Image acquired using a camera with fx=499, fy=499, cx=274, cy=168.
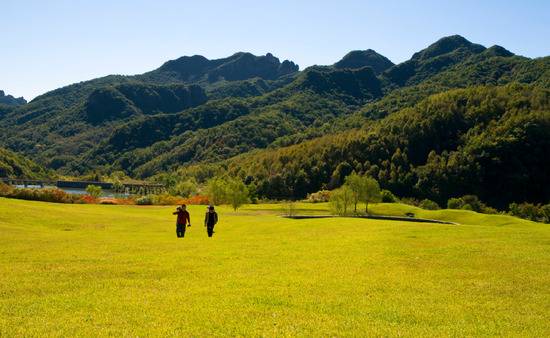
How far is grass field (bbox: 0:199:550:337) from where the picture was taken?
12.2m

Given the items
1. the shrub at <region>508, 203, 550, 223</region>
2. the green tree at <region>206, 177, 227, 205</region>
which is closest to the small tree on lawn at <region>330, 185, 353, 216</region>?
the green tree at <region>206, 177, 227, 205</region>

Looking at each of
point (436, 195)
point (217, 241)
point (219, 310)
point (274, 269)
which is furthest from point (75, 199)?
point (436, 195)

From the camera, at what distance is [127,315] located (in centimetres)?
1262

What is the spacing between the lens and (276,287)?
54.1ft

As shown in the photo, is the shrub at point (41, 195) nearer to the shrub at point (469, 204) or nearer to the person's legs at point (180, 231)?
A: the person's legs at point (180, 231)

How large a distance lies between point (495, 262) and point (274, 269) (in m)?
10.1

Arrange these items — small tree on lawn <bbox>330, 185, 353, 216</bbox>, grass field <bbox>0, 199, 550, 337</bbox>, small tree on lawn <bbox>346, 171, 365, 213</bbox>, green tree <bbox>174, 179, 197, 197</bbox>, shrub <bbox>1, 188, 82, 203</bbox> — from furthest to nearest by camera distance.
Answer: green tree <bbox>174, 179, 197, 197</bbox>
small tree on lawn <bbox>346, 171, 365, 213</bbox>
small tree on lawn <bbox>330, 185, 353, 216</bbox>
shrub <bbox>1, 188, 82, 203</bbox>
grass field <bbox>0, 199, 550, 337</bbox>

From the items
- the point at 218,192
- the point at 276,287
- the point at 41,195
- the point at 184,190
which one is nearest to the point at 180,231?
the point at 276,287

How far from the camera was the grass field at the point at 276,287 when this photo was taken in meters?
12.2

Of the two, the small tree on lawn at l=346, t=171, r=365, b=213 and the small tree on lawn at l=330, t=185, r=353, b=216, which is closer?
the small tree on lawn at l=330, t=185, r=353, b=216

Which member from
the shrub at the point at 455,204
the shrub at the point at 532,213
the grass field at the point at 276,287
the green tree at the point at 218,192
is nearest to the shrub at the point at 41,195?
the green tree at the point at 218,192

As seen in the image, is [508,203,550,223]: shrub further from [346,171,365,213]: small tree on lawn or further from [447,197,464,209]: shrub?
[346,171,365,213]: small tree on lawn

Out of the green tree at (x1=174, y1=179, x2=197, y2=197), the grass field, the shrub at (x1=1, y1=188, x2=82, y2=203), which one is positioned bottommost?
the grass field

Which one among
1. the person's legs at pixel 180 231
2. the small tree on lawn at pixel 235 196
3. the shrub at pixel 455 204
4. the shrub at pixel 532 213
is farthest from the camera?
the shrub at pixel 455 204
